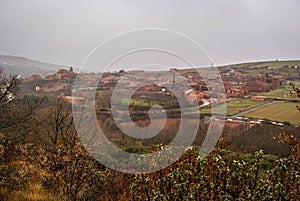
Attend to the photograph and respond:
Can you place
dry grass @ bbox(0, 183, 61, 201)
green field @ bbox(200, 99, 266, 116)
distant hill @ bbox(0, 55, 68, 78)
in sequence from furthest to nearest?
1. distant hill @ bbox(0, 55, 68, 78)
2. green field @ bbox(200, 99, 266, 116)
3. dry grass @ bbox(0, 183, 61, 201)

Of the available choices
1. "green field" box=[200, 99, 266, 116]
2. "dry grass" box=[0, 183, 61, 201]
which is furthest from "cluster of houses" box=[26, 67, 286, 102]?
"dry grass" box=[0, 183, 61, 201]

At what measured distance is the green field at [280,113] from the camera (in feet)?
145

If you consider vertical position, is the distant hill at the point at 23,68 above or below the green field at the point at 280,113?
above

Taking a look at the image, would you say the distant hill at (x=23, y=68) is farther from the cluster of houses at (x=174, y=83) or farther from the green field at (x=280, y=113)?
the green field at (x=280, y=113)

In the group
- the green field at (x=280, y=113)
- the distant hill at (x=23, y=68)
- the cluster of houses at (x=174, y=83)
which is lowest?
the green field at (x=280, y=113)

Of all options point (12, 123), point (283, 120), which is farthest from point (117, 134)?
point (283, 120)

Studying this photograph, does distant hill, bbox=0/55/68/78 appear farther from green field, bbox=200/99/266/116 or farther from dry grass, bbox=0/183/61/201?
dry grass, bbox=0/183/61/201

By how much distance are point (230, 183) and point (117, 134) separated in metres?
15.2

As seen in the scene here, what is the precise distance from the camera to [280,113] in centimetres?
4944

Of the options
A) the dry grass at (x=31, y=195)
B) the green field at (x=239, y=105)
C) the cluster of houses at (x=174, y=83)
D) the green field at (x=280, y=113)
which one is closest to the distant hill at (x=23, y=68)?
the cluster of houses at (x=174, y=83)

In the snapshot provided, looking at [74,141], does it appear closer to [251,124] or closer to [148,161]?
[148,161]

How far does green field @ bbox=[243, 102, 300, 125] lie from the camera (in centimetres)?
4421

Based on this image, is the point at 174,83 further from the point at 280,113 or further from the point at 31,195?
the point at 280,113

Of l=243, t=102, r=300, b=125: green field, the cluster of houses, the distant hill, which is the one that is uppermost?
the distant hill
